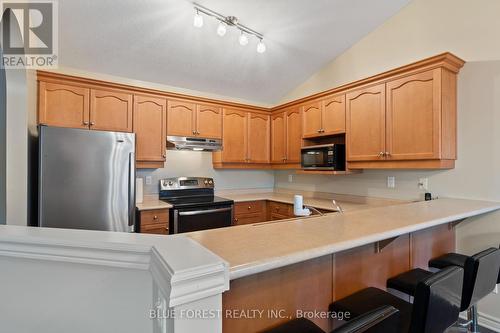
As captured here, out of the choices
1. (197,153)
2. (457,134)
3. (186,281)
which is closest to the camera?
(186,281)

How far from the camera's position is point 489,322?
211 centimetres

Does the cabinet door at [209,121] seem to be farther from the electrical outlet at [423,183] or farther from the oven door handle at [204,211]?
the electrical outlet at [423,183]

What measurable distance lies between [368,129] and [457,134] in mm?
753

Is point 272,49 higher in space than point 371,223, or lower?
higher

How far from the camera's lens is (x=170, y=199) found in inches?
132

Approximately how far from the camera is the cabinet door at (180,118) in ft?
10.8

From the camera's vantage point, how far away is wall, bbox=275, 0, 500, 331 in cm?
214

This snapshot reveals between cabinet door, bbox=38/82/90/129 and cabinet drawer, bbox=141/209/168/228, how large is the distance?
1.15 metres

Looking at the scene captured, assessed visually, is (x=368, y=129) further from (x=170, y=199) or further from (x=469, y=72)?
(x=170, y=199)

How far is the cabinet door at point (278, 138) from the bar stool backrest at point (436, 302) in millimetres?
2917

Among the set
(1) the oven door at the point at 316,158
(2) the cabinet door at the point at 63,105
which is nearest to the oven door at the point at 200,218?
(1) the oven door at the point at 316,158

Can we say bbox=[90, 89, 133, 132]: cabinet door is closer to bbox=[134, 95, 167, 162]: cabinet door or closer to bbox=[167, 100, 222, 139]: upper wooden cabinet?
bbox=[134, 95, 167, 162]: cabinet door

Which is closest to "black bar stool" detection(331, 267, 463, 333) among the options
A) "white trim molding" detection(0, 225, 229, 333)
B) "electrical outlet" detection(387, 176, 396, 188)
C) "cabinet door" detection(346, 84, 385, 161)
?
"white trim molding" detection(0, 225, 229, 333)

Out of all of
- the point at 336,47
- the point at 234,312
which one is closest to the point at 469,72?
the point at 336,47
